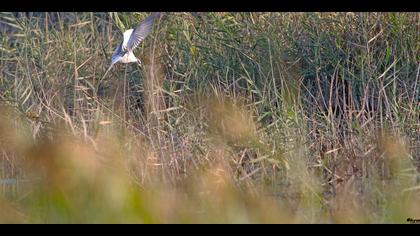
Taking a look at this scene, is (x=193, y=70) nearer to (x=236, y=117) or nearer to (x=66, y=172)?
(x=236, y=117)

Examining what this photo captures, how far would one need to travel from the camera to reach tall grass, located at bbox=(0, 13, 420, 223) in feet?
15.7

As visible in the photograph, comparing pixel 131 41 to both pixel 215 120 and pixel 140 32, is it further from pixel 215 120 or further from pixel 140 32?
pixel 215 120

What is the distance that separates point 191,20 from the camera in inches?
299

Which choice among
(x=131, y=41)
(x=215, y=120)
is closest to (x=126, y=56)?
(x=131, y=41)

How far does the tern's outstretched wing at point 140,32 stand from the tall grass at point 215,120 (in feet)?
0.84

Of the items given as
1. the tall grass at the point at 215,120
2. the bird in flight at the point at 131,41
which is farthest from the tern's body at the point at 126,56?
the tall grass at the point at 215,120

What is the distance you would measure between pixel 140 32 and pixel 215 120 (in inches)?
35.9

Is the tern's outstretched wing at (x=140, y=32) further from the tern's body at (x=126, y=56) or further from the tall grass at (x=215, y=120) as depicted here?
the tall grass at (x=215, y=120)

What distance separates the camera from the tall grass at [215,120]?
480 cm

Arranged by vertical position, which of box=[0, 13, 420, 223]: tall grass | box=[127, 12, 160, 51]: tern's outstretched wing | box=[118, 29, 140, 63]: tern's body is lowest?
box=[0, 13, 420, 223]: tall grass

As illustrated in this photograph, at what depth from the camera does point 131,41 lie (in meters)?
6.84

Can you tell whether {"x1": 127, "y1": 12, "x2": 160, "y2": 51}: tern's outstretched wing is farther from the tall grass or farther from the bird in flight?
the tall grass

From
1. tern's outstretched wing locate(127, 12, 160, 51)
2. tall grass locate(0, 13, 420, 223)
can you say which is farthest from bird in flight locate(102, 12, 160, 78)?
tall grass locate(0, 13, 420, 223)
